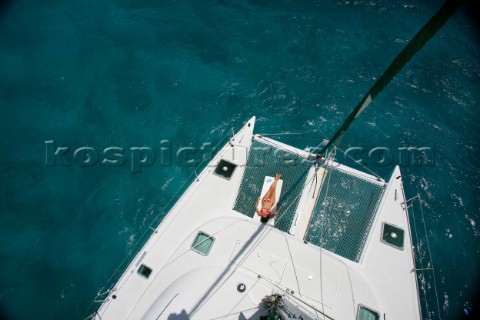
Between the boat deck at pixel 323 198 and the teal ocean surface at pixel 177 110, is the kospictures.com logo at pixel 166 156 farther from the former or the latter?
the boat deck at pixel 323 198

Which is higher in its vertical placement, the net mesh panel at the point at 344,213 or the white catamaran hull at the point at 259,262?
the net mesh panel at the point at 344,213

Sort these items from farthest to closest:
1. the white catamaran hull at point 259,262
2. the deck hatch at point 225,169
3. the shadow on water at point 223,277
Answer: the deck hatch at point 225,169
the white catamaran hull at point 259,262
the shadow on water at point 223,277

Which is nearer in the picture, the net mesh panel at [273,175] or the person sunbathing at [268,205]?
the person sunbathing at [268,205]

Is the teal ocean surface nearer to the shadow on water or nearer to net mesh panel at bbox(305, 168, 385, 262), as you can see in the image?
net mesh panel at bbox(305, 168, 385, 262)

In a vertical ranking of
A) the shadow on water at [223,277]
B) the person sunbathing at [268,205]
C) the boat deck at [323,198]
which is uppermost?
the boat deck at [323,198]

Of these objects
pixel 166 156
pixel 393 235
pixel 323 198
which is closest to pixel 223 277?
pixel 323 198

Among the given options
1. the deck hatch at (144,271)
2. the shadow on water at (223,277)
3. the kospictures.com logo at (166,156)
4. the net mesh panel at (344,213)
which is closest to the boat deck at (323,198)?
the net mesh panel at (344,213)

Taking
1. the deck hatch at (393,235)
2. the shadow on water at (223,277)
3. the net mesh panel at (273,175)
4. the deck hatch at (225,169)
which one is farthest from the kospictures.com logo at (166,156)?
the shadow on water at (223,277)

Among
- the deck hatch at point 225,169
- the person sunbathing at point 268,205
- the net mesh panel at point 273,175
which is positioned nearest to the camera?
the person sunbathing at point 268,205

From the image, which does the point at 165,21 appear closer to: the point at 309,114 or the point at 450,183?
the point at 309,114
